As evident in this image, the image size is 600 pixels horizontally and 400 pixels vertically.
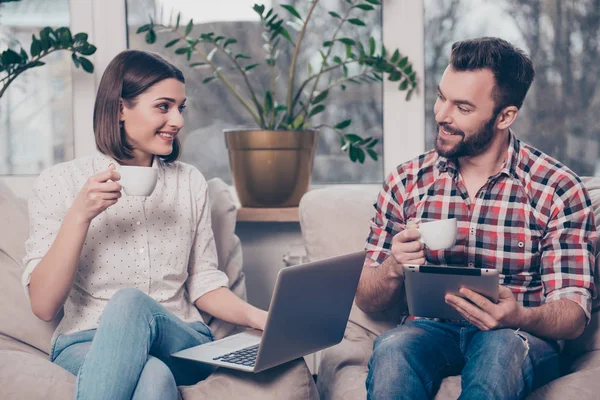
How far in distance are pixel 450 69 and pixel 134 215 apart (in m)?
0.93

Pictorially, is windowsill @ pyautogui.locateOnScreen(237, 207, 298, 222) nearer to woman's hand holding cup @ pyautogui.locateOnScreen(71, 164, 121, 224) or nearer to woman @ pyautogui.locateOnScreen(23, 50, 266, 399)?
woman @ pyautogui.locateOnScreen(23, 50, 266, 399)

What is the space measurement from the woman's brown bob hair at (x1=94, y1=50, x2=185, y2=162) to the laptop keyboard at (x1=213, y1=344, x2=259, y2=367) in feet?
2.02

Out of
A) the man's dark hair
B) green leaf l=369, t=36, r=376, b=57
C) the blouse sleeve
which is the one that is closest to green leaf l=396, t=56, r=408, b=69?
green leaf l=369, t=36, r=376, b=57

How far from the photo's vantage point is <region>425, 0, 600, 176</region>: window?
8.15 feet

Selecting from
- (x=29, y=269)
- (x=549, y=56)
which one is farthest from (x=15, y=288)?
(x=549, y=56)

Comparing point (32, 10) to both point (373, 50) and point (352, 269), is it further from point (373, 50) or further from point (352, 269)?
point (352, 269)

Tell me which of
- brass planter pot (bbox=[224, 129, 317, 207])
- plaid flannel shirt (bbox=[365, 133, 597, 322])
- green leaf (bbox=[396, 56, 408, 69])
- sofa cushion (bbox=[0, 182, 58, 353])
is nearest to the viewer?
plaid flannel shirt (bbox=[365, 133, 597, 322])

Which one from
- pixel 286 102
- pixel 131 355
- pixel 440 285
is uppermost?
pixel 286 102

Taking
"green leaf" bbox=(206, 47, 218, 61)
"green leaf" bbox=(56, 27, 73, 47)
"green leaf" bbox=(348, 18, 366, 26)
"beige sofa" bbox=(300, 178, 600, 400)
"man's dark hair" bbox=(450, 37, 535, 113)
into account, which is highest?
"green leaf" bbox=(348, 18, 366, 26)

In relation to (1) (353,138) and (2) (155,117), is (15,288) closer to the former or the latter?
(2) (155,117)

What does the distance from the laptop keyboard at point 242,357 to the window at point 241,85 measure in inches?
48.9

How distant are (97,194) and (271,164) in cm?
88

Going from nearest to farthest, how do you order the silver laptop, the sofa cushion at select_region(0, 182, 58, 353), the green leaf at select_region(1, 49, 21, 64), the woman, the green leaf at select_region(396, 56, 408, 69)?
1. the silver laptop
2. the woman
3. the sofa cushion at select_region(0, 182, 58, 353)
4. the green leaf at select_region(1, 49, 21, 64)
5. the green leaf at select_region(396, 56, 408, 69)

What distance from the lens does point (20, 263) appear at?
1.83m
